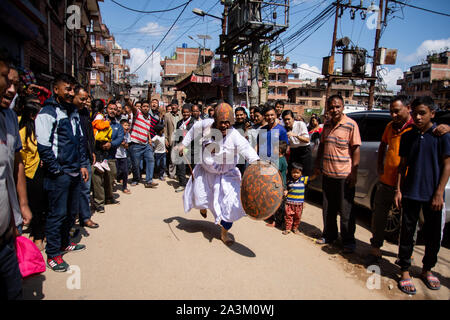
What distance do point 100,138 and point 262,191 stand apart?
10.5ft

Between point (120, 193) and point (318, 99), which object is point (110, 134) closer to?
point (120, 193)

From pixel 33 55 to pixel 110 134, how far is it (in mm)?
6246

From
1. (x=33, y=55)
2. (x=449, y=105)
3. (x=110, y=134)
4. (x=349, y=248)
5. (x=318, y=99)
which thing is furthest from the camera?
(x=318, y=99)

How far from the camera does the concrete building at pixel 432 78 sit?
149ft

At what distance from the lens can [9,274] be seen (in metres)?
1.70

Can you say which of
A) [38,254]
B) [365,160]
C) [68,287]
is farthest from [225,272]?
[365,160]

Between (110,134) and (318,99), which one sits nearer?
(110,134)

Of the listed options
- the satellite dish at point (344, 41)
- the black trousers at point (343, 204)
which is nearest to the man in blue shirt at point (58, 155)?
the black trousers at point (343, 204)

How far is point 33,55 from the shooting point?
9.05 meters

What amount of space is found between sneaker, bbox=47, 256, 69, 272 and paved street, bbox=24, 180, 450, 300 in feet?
0.17

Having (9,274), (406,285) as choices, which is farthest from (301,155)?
(9,274)

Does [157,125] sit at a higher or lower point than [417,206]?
higher
